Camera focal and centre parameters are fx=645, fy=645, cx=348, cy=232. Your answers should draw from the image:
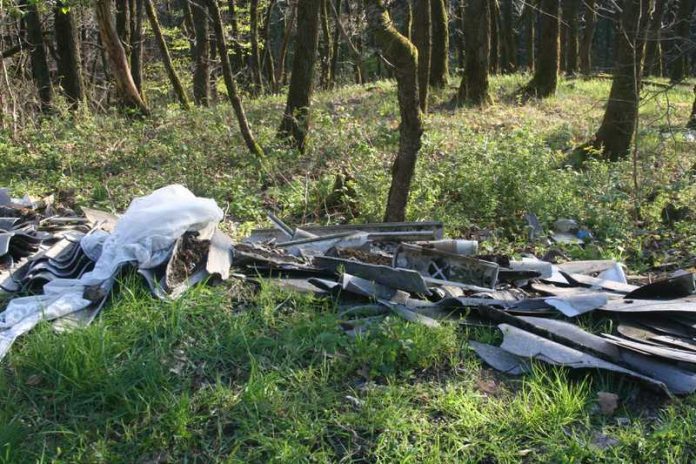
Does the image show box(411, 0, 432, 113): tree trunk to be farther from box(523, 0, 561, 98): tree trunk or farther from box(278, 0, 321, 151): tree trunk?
box(523, 0, 561, 98): tree trunk

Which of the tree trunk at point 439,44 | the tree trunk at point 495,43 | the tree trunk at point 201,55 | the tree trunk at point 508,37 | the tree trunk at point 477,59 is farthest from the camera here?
the tree trunk at point 508,37

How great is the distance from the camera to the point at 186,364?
344 centimetres

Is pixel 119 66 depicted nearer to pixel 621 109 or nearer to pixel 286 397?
pixel 621 109

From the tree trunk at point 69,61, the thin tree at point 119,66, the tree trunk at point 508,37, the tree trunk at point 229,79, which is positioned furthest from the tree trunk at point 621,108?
the tree trunk at point 508,37

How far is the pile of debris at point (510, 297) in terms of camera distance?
355 centimetres

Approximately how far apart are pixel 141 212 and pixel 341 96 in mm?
10492

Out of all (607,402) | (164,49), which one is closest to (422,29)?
(607,402)

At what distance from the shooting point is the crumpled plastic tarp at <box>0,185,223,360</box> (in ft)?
12.1

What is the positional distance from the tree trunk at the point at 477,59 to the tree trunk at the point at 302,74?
4503 millimetres

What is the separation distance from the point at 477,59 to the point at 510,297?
1021 centimetres

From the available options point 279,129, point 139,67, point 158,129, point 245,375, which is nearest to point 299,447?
point 245,375

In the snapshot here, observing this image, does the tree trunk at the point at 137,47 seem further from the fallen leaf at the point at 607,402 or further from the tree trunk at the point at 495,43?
the fallen leaf at the point at 607,402

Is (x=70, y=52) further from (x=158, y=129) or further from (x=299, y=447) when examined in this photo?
(x=299, y=447)

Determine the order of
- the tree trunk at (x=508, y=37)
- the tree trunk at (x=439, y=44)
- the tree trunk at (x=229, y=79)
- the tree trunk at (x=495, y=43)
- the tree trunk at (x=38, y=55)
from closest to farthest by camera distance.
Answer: the tree trunk at (x=229, y=79)
the tree trunk at (x=38, y=55)
the tree trunk at (x=439, y=44)
the tree trunk at (x=495, y=43)
the tree trunk at (x=508, y=37)
